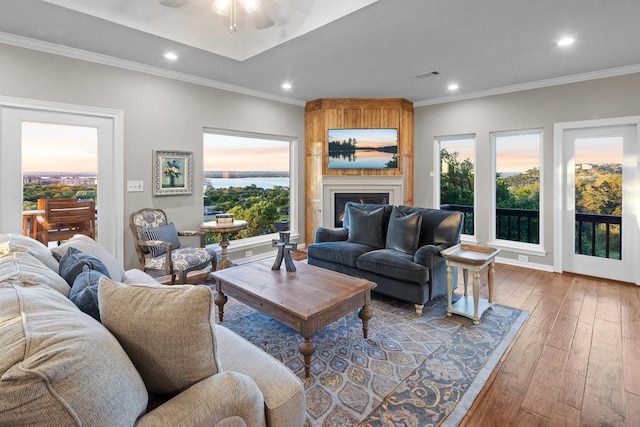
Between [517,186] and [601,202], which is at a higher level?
[517,186]

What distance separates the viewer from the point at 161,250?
12.6 ft

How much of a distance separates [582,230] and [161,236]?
5.47m

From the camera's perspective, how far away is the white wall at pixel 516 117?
4188 millimetres

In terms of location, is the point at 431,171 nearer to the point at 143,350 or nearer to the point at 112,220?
the point at 112,220

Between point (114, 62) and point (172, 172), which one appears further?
point (172, 172)

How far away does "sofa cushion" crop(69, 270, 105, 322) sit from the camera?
4.26 ft

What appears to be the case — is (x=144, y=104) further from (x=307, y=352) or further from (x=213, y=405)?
(x=213, y=405)

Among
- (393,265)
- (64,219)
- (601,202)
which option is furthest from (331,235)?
(601,202)

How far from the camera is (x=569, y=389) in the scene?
82.1 inches

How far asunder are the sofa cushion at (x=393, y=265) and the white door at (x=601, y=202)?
286 centimetres

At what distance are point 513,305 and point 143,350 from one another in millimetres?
3523

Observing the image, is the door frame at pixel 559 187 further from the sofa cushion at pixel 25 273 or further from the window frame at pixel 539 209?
the sofa cushion at pixel 25 273

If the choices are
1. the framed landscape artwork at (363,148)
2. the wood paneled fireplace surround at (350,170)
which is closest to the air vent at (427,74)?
the wood paneled fireplace surround at (350,170)

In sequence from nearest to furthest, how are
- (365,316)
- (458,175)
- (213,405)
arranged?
(213,405), (365,316), (458,175)
